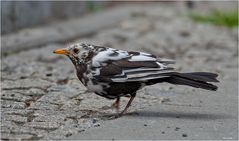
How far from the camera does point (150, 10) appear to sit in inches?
690

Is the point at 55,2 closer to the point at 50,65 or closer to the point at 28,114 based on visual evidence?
the point at 50,65

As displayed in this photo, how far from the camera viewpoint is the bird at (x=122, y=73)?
5.23m

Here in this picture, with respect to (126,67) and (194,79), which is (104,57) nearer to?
(126,67)

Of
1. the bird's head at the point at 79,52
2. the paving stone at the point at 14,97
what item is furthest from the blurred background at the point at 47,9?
the bird's head at the point at 79,52

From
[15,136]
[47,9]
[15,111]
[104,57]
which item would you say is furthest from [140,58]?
[47,9]

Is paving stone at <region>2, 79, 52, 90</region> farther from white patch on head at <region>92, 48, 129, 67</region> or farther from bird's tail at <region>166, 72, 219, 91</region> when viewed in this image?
bird's tail at <region>166, 72, 219, 91</region>

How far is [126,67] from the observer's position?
5258 millimetres

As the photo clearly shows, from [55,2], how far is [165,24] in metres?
2.71

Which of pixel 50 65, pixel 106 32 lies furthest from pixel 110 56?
pixel 106 32

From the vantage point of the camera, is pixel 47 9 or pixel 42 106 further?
pixel 47 9

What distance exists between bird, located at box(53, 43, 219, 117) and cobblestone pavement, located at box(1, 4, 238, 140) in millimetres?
281

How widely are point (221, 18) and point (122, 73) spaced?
866cm

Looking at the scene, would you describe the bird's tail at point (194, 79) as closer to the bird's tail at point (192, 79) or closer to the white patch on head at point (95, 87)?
the bird's tail at point (192, 79)

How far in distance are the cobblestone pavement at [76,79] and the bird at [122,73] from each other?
A: 28 cm
